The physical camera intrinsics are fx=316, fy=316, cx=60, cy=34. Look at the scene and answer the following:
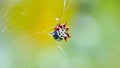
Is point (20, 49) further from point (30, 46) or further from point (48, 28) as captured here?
point (48, 28)

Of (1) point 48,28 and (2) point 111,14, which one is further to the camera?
(2) point 111,14

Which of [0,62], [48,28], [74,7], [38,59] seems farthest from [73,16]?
[0,62]

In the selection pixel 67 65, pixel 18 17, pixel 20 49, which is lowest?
pixel 67 65

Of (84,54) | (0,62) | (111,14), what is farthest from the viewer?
(111,14)

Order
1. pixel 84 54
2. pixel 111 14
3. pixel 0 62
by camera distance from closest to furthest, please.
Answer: pixel 0 62, pixel 84 54, pixel 111 14

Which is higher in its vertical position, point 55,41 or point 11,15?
point 11,15

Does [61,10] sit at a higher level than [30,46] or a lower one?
higher

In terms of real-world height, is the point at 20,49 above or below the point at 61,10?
below

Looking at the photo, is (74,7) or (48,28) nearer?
(48,28)

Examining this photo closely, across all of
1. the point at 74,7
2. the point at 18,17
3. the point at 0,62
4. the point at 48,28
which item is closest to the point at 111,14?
the point at 74,7

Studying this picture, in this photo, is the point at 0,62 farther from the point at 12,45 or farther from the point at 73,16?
the point at 73,16
